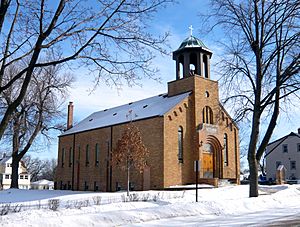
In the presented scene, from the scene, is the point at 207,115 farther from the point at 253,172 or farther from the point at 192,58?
the point at 253,172

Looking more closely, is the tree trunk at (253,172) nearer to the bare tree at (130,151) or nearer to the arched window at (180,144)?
the bare tree at (130,151)

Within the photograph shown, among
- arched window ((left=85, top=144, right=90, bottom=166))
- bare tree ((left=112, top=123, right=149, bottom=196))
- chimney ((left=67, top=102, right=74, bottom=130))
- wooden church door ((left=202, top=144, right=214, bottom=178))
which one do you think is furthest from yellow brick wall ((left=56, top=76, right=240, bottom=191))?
chimney ((left=67, top=102, right=74, bottom=130))

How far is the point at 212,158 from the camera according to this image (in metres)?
34.8

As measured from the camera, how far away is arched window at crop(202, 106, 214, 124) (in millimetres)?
34553

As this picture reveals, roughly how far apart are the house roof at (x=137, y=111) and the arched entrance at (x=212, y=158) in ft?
16.1

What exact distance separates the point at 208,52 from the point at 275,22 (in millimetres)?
15617

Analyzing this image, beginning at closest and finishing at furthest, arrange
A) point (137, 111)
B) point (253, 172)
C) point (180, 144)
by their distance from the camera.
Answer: point (253, 172)
point (180, 144)
point (137, 111)

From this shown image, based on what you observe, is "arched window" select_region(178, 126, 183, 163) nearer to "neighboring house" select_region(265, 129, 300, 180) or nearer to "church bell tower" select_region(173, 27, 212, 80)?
"church bell tower" select_region(173, 27, 212, 80)

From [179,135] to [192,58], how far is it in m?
8.10

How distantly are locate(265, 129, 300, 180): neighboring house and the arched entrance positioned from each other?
25466mm

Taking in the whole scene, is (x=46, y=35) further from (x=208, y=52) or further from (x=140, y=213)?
(x=208, y=52)

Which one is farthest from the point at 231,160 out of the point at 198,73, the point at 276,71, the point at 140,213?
the point at 140,213

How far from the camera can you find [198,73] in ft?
115

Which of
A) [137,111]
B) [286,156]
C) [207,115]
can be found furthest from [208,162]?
[286,156]
